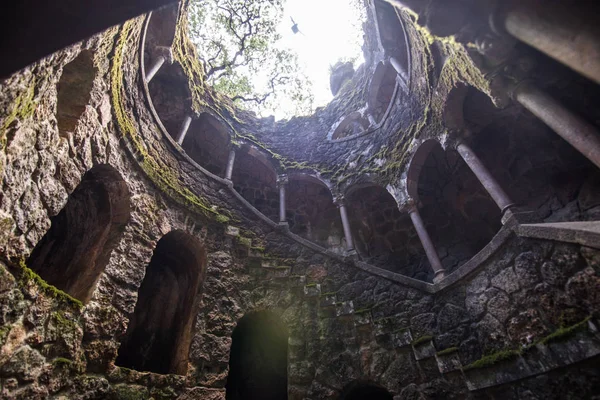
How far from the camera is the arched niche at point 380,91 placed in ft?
34.5

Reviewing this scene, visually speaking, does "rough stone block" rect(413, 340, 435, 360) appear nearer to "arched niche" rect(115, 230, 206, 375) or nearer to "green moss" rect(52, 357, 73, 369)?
"arched niche" rect(115, 230, 206, 375)

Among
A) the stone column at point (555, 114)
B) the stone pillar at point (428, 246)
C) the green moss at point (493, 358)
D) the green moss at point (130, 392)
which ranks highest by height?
the stone pillar at point (428, 246)

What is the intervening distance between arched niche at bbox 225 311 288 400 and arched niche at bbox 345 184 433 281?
14.2 ft

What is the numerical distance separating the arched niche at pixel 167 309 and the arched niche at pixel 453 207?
17.2ft

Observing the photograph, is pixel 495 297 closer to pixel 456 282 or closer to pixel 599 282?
pixel 456 282

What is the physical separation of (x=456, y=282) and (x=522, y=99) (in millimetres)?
2610

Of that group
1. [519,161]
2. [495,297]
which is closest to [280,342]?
[495,297]

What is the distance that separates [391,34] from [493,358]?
327 inches

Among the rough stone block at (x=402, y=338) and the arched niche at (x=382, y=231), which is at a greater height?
the arched niche at (x=382, y=231)

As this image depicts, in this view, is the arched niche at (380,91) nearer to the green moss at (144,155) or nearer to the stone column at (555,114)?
the stone column at (555,114)

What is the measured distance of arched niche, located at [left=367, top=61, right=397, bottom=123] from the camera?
10.5 meters

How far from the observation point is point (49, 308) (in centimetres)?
294

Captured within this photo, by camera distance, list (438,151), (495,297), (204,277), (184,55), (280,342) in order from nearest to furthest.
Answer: (495,297) → (204,277) → (280,342) → (438,151) → (184,55)

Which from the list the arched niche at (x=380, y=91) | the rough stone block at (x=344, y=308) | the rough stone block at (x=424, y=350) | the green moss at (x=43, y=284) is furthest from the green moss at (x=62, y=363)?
the arched niche at (x=380, y=91)
